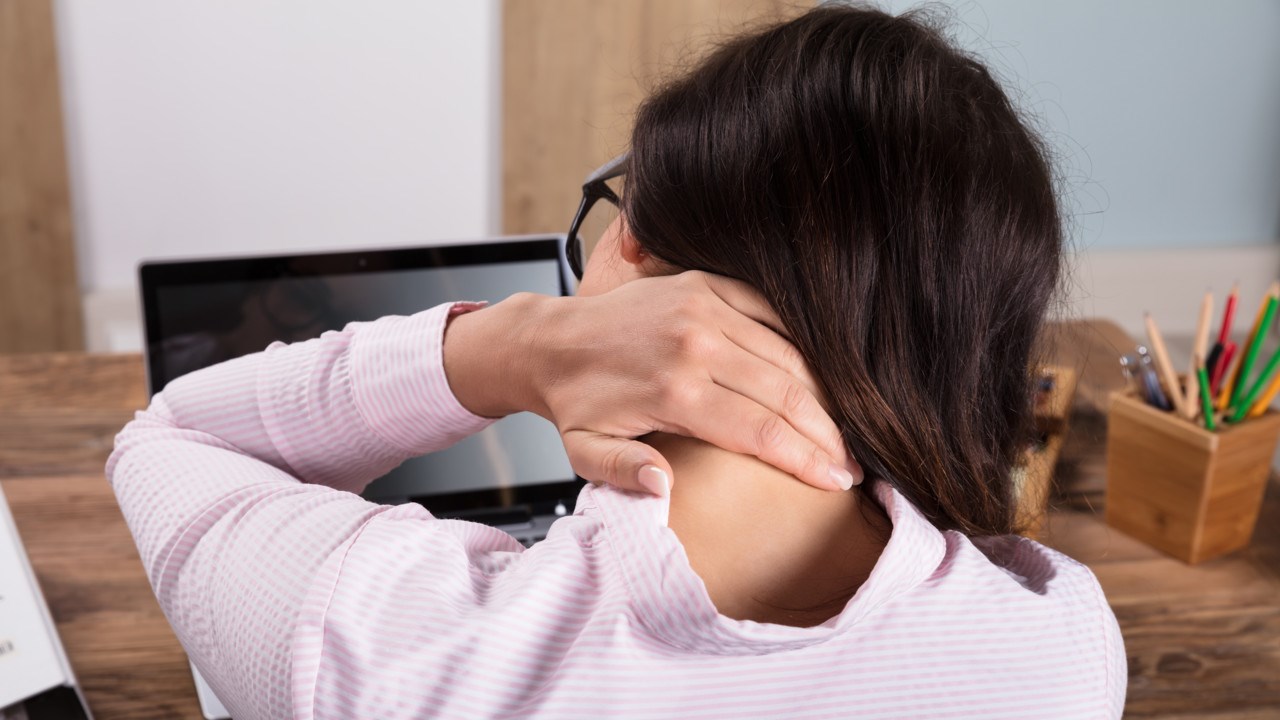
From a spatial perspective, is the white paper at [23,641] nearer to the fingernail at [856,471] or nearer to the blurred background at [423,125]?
the fingernail at [856,471]

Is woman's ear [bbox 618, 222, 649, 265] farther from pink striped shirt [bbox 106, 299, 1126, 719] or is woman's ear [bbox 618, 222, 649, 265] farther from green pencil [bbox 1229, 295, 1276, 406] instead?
green pencil [bbox 1229, 295, 1276, 406]

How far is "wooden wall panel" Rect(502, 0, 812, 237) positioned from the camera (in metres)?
2.20

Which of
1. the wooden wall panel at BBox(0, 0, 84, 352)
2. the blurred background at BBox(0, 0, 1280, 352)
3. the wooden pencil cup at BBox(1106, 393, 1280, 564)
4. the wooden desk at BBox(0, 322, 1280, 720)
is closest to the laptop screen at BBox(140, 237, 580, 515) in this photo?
the wooden desk at BBox(0, 322, 1280, 720)

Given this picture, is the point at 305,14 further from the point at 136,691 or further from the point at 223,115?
the point at 136,691

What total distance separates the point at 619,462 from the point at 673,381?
5 cm

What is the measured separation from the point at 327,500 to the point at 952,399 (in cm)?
34

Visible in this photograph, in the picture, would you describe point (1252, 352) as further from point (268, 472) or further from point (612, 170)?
point (268, 472)

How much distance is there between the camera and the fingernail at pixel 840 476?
0.52m

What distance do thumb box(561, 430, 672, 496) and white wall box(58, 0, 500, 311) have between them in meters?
1.67

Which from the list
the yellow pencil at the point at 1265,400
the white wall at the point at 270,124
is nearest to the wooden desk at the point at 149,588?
the yellow pencil at the point at 1265,400

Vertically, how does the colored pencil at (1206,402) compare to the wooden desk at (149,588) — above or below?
above

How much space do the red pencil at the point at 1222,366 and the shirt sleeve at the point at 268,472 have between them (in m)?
0.71

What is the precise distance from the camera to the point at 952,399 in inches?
22.0

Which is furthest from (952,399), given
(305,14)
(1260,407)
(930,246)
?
(305,14)
